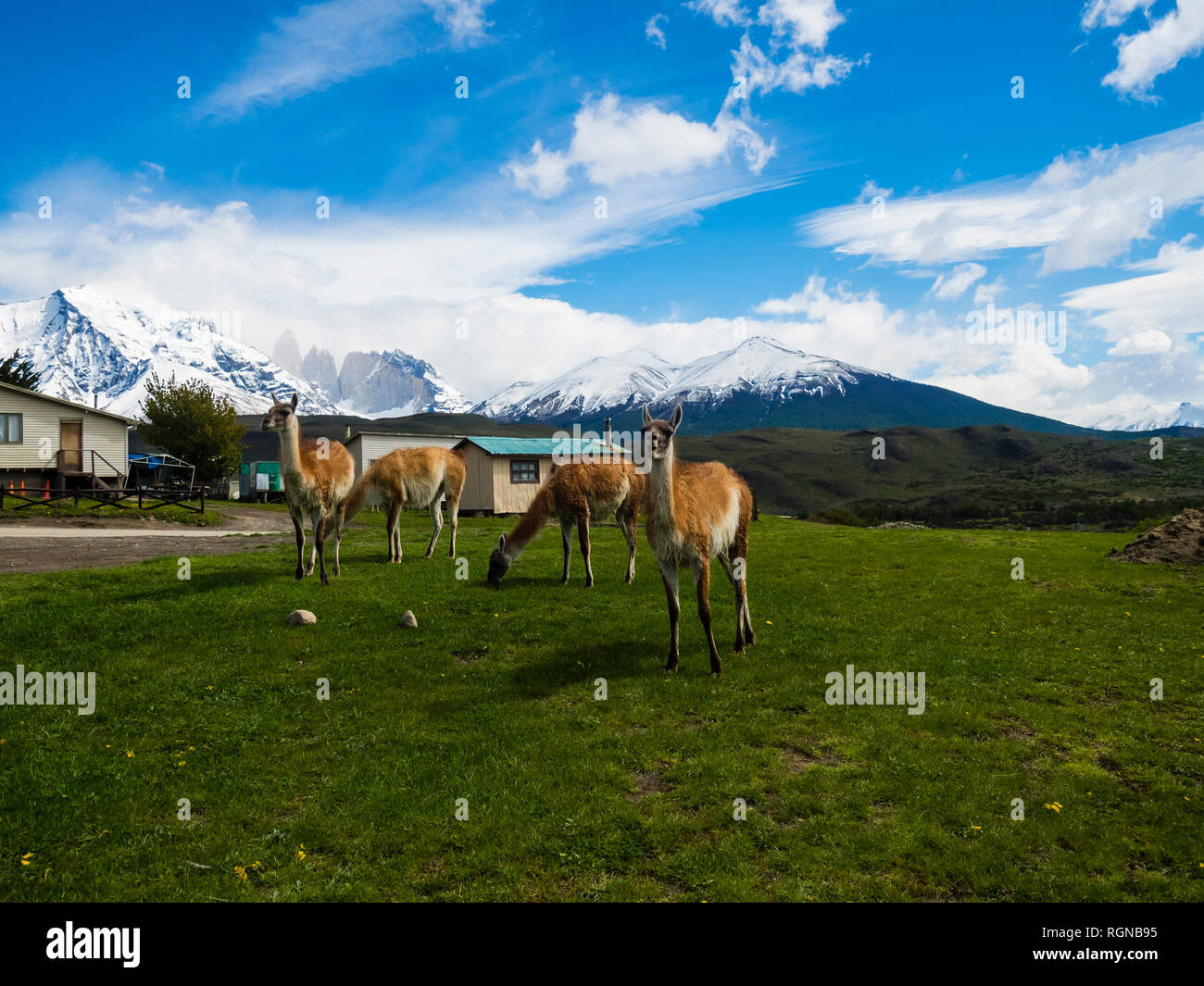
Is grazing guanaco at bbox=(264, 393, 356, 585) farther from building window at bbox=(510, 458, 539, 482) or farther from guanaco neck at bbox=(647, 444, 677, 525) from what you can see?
building window at bbox=(510, 458, 539, 482)

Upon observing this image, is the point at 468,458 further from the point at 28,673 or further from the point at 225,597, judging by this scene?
the point at 28,673

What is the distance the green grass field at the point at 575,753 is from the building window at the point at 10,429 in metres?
40.1

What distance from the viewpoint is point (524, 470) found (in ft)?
150

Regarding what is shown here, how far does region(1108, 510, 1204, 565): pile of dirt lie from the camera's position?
20703mm

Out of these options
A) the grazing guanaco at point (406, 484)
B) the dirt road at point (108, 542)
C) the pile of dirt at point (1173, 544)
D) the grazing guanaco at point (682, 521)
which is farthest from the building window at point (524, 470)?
the grazing guanaco at point (682, 521)

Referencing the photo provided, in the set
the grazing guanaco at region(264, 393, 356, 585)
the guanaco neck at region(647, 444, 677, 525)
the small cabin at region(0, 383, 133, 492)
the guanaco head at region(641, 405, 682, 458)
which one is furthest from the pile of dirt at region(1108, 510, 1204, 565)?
the small cabin at region(0, 383, 133, 492)

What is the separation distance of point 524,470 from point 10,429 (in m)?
33.9

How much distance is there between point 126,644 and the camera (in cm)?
1118

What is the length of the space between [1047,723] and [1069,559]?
16890 mm

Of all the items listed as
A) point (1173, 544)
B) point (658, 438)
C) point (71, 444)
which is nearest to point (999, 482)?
point (1173, 544)

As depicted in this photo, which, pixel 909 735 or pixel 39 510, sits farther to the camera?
pixel 39 510

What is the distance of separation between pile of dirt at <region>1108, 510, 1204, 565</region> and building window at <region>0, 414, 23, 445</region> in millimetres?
60454

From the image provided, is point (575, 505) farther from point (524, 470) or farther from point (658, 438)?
point (524, 470)
